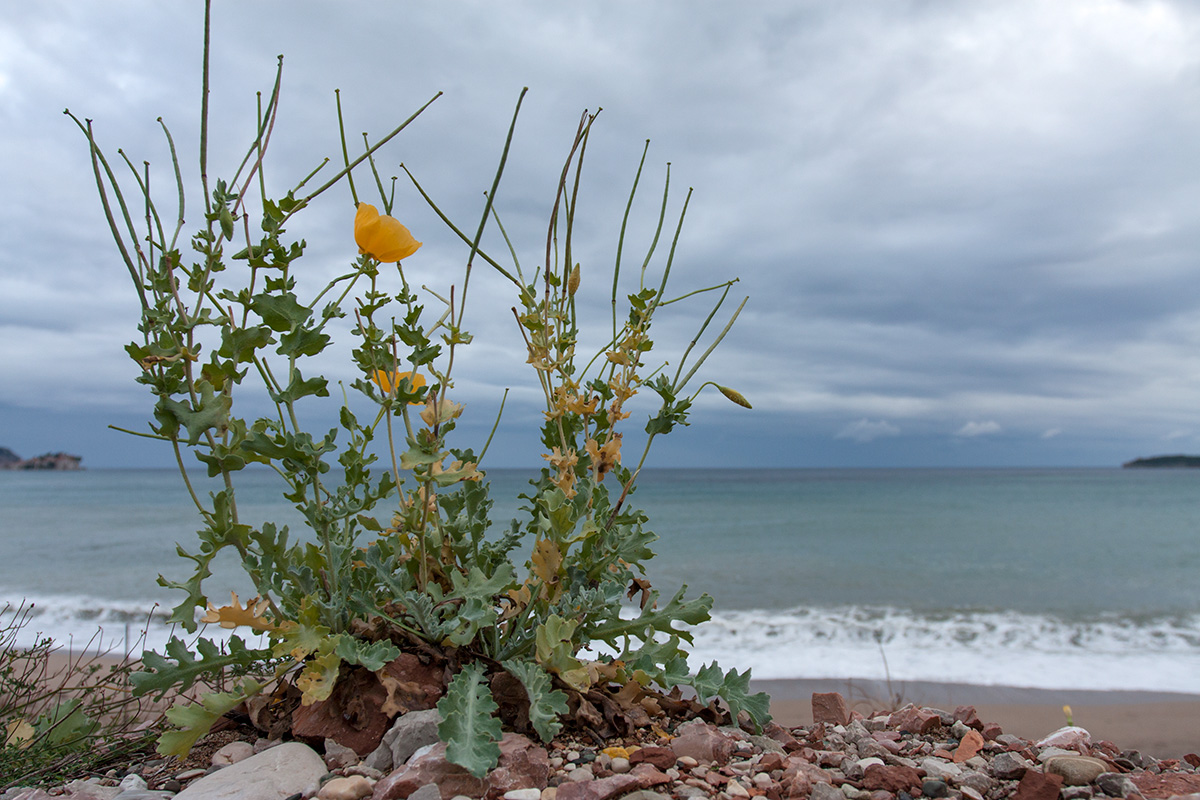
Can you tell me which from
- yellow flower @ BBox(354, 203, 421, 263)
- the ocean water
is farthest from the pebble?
the ocean water

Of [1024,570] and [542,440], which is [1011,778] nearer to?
[542,440]

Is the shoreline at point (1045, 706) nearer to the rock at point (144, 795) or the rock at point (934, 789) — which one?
the rock at point (934, 789)

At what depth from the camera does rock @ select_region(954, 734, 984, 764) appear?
192cm

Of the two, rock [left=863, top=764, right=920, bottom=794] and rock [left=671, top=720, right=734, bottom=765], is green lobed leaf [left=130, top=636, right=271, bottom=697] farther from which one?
rock [left=863, top=764, right=920, bottom=794]

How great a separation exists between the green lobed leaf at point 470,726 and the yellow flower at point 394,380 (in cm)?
72

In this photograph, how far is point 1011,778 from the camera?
1.74 meters

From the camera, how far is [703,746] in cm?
182

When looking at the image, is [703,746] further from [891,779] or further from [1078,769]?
[1078,769]

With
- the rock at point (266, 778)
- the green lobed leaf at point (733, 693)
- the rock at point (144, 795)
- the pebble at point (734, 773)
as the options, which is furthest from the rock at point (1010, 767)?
the rock at point (144, 795)

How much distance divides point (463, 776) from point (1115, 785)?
1.47m

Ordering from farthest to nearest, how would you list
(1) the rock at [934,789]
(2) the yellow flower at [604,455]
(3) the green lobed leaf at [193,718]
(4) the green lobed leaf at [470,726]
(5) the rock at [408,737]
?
(2) the yellow flower at [604,455], (3) the green lobed leaf at [193,718], (5) the rock at [408,737], (1) the rock at [934,789], (4) the green lobed leaf at [470,726]

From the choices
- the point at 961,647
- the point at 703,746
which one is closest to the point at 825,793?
the point at 703,746

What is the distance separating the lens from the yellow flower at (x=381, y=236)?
5.82 feet

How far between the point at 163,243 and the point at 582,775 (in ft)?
5.63
